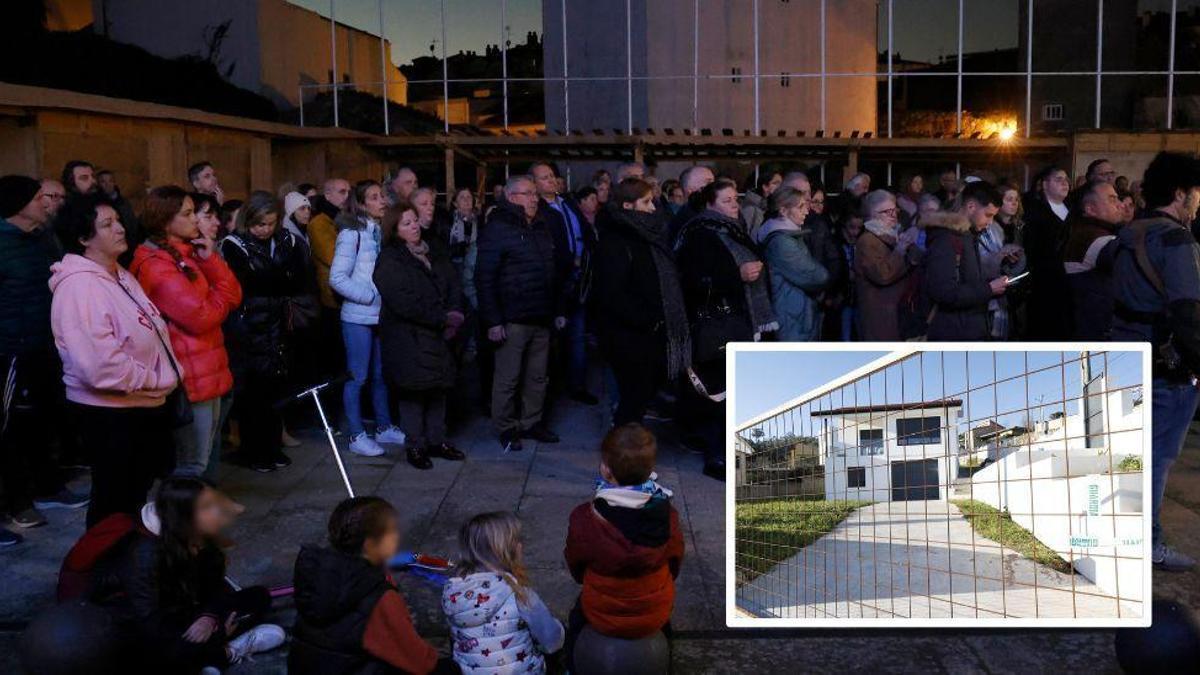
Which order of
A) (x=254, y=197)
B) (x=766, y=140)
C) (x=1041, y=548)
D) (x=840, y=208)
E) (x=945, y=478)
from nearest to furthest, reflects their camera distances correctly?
(x=945, y=478)
(x=1041, y=548)
(x=254, y=197)
(x=840, y=208)
(x=766, y=140)

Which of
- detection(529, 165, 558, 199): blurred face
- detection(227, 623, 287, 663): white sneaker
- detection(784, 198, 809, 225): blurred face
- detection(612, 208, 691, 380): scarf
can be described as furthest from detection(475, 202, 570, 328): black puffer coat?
detection(227, 623, 287, 663): white sneaker

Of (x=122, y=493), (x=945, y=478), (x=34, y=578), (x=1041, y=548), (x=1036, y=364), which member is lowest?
(x=34, y=578)

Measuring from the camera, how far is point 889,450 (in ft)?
7.32

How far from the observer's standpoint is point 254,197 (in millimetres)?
7074

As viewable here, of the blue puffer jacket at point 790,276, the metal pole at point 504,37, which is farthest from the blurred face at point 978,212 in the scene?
the metal pole at point 504,37

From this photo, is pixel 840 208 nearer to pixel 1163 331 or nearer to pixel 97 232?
pixel 1163 331

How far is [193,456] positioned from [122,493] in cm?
64

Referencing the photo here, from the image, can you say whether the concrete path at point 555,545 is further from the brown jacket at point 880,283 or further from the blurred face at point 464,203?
the blurred face at point 464,203

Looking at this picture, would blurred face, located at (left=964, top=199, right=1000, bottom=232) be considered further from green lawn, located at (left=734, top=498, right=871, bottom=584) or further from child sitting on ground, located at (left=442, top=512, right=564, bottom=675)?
green lawn, located at (left=734, top=498, right=871, bottom=584)

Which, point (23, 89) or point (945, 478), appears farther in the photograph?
point (23, 89)

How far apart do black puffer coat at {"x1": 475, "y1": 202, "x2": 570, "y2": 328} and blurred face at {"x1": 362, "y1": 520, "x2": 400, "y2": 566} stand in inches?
144

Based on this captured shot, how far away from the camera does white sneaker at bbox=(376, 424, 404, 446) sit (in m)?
7.80

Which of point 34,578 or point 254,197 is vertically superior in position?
point 254,197

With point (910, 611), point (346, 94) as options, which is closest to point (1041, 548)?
point (910, 611)
